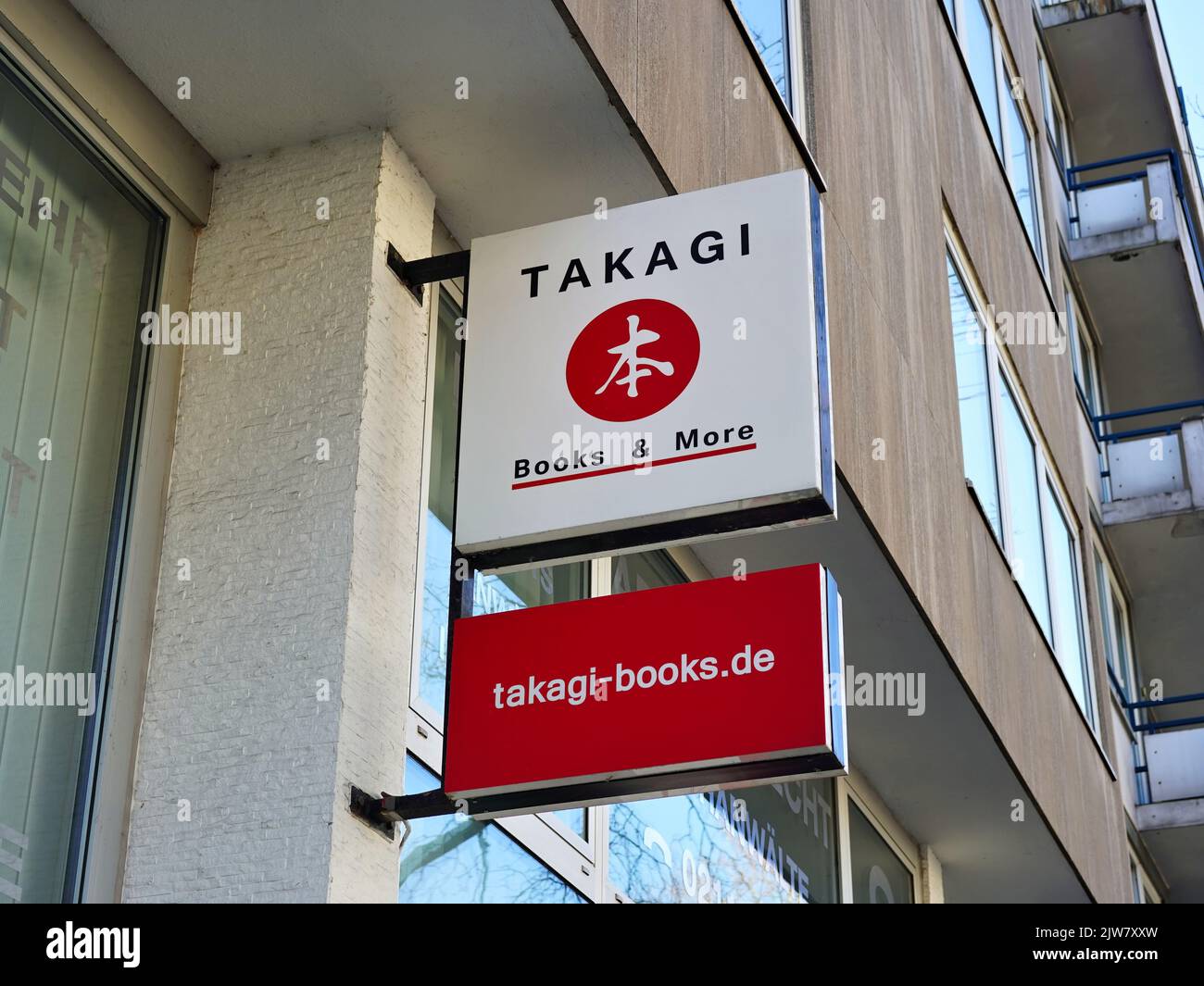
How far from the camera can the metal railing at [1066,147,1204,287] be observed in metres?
19.2

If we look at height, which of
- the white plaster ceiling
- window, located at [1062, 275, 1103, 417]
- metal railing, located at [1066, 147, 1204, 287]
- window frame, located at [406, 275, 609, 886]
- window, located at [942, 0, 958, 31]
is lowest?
window frame, located at [406, 275, 609, 886]

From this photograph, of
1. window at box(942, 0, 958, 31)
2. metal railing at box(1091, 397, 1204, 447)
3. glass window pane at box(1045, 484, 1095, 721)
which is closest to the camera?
window at box(942, 0, 958, 31)

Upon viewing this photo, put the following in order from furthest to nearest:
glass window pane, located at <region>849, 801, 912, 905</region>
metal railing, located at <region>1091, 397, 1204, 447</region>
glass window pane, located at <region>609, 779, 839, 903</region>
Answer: metal railing, located at <region>1091, 397, 1204, 447</region>
glass window pane, located at <region>849, 801, 912, 905</region>
glass window pane, located at <region>609, 779, 839, 903</region>

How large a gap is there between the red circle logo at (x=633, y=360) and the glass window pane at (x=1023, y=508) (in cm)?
566

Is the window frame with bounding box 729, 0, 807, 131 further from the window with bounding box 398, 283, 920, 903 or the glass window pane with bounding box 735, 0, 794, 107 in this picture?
the window with bounding box 398, 283, 920, 903

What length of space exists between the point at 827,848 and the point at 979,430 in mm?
2576

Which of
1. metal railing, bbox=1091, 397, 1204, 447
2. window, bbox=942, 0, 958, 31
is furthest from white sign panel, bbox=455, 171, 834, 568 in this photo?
metal railing, bbox=1091, 397, 1204, 447

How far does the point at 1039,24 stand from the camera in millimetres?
19203

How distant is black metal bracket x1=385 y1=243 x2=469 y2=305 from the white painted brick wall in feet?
0.15

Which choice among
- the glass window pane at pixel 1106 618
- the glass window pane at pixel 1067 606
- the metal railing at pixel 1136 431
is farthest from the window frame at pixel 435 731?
the metal railing at pixel 1136 431

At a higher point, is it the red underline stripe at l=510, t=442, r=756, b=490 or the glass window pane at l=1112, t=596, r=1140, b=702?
the glass window pane at l=1112, t=596, r=1140, b=702

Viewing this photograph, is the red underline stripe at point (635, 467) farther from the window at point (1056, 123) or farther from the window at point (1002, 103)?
the window at point (1056, 123)
